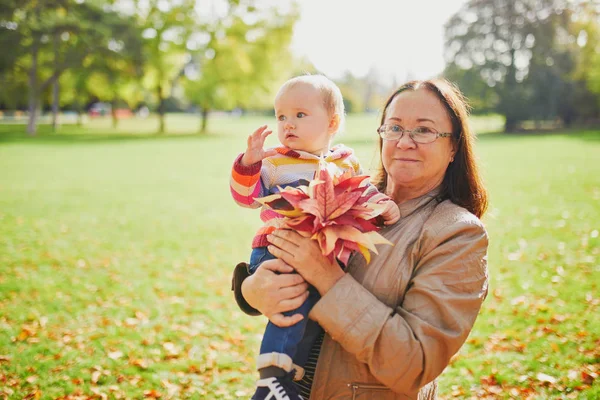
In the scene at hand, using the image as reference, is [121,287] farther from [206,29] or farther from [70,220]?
[206,29]

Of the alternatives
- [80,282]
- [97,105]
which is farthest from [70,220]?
[97,105]

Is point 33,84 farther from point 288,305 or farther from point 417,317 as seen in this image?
point 417,317

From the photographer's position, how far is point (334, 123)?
9.46ft

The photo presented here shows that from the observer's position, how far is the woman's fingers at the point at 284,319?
2.02 metres

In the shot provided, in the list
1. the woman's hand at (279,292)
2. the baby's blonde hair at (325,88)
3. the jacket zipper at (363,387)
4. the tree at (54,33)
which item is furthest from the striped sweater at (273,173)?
the tree at (54,33)

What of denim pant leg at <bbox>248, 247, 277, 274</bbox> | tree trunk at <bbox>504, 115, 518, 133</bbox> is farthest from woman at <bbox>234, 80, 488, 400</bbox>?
tree trunk at <bbox>504, 115, 518, 133</bbox>

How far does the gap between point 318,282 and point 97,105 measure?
95025 millimetres

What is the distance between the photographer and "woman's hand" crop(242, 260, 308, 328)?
2.02m

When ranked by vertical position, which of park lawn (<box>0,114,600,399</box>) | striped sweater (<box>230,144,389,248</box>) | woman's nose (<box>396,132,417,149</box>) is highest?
woman's nose (<box>396,132,417,149</box>)

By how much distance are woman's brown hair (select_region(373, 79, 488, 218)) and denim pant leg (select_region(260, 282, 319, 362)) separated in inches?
38.2

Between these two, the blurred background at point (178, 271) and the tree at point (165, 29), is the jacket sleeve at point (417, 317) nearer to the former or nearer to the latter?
the blurred background at point (178, 271)

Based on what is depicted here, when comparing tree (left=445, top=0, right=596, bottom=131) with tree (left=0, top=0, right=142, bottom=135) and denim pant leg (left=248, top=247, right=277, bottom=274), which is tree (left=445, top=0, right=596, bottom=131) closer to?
tree (left=0, top=0, right=142, bottom=135)

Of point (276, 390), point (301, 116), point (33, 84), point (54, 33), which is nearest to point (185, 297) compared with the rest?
point (301, 116)

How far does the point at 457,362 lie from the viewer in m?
5.04
